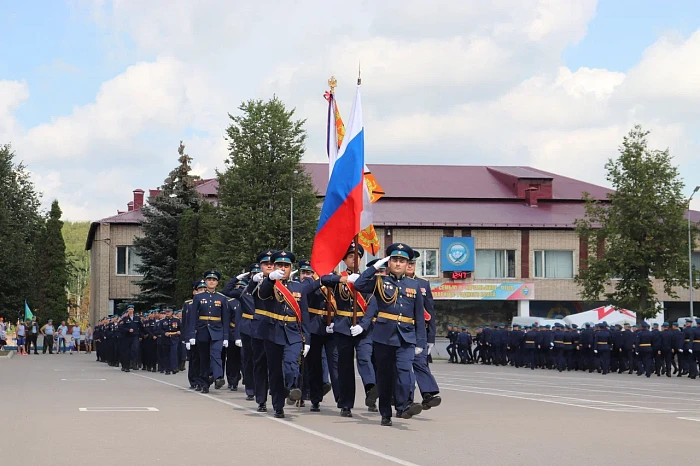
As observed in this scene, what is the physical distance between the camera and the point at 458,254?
199 ft

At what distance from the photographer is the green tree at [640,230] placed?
42.5 meters

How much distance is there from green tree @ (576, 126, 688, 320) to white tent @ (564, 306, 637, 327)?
3.38ft

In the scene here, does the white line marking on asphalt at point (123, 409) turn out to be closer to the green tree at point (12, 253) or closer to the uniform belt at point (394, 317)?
the uniform belt at point (394, 317)

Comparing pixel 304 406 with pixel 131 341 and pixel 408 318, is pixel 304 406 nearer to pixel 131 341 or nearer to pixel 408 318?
pixel 408 318

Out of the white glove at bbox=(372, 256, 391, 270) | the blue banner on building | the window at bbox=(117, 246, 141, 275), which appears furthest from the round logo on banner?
the white glove at bbox=(372, 256, 391, 270)

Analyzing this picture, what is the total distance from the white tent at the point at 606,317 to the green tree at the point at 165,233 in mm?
23959

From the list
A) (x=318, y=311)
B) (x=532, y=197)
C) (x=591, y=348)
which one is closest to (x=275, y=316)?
(x=318, y=311)

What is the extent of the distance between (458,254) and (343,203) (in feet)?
150

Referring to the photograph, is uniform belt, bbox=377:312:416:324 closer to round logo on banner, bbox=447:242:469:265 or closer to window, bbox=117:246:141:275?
round logo on banner, bbox=447:242:469:265

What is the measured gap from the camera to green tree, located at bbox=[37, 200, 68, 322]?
65750mm

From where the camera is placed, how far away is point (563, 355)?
36.2 m

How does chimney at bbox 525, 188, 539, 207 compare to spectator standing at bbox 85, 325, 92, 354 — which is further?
chimney at bbox 525, 188, 539, 207

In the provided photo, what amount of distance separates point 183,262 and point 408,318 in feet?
156

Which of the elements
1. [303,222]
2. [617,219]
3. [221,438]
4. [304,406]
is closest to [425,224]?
[303,222]
